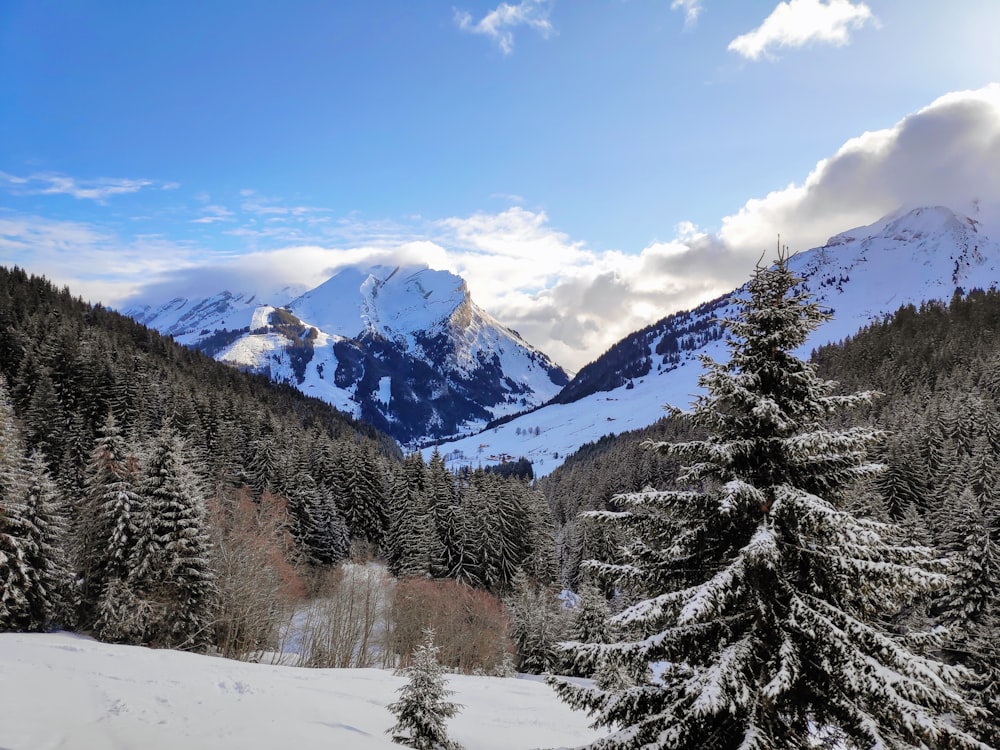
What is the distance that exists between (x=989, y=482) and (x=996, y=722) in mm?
37109

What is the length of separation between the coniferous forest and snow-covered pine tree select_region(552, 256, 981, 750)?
43 mm

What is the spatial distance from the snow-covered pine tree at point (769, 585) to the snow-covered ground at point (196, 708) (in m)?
9.69

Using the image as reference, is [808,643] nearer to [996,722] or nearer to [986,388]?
[996,722]

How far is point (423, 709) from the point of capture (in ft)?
52.5

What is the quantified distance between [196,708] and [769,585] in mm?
15223

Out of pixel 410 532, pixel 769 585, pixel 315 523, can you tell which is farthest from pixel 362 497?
pixel 769 585

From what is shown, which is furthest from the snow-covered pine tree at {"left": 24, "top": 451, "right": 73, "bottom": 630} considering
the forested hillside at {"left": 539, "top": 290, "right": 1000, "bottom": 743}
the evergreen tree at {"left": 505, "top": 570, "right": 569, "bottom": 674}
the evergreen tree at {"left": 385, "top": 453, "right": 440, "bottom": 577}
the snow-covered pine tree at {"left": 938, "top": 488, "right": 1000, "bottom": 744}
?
the snow-covered pine tree at {"left": 938, "top": 488, "right": 1000, "bottom": 744}

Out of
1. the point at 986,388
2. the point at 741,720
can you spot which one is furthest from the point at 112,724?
the point at 986,388

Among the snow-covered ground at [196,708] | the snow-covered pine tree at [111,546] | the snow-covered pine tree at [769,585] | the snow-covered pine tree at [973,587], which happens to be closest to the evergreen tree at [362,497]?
the snow-covered pine tree at [111,546]

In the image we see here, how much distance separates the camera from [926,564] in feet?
25.1

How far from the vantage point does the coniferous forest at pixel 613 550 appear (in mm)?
7266

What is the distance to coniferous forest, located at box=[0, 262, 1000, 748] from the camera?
727cm

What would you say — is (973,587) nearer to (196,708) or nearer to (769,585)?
(769,585)

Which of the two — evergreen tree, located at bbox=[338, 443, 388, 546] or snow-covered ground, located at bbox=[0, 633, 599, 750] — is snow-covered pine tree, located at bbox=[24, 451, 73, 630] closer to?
snow-covered ground, located at bbox=[0, 633, 599, 750]
